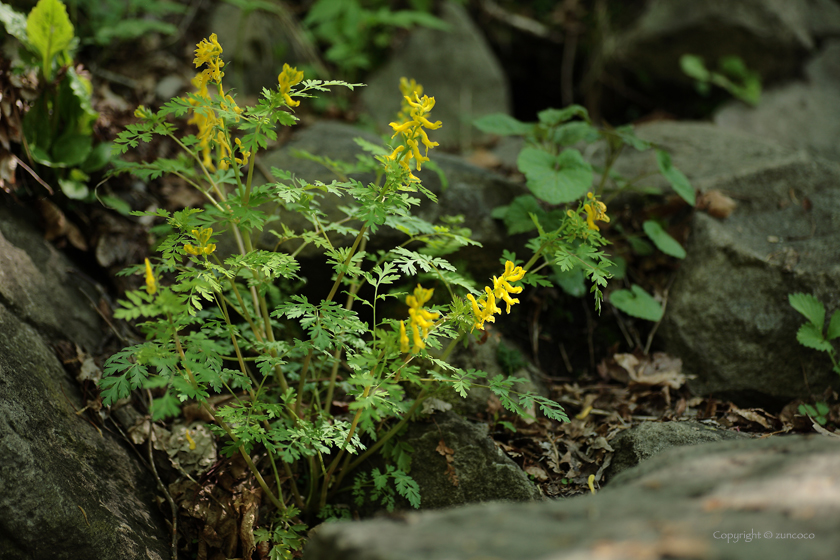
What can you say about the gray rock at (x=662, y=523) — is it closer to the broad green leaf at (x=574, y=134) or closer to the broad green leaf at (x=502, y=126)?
the broad green leaf at (x=574, y=134)

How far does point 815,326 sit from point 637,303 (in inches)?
32.5

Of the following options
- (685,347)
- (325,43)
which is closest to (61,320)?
(685,347)

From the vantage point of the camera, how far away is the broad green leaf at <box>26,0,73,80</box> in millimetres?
2602

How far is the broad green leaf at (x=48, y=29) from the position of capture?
2.60 m

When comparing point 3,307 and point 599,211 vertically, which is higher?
point 599,211

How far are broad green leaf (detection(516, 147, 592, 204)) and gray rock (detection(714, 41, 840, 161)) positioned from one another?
9.84ft

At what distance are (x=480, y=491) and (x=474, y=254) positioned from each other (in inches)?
51.3

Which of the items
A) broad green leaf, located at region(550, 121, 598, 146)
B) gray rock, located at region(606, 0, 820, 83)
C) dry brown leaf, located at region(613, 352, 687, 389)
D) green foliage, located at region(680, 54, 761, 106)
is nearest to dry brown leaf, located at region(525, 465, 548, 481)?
dry brown leaf, located at region(613, 352, 687, 389)

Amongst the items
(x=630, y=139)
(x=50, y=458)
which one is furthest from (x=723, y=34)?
(x=50, y=458)

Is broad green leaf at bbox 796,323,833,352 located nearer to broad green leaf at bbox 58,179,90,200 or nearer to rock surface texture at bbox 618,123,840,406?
rock surface texture at bbox 618,123,840,406

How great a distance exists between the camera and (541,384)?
2.86 metres

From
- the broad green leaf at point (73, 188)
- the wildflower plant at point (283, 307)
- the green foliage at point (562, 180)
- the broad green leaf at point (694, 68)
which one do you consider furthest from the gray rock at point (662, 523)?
the broad green leaf at point (694, 68)

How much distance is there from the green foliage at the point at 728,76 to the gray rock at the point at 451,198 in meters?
3.08

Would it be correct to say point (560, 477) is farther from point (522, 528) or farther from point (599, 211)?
point (522, 528)
